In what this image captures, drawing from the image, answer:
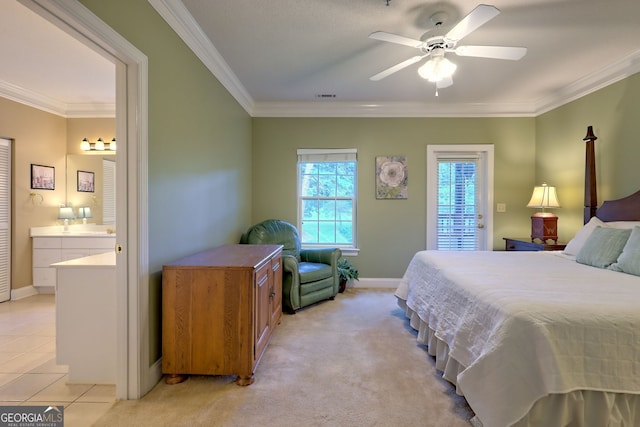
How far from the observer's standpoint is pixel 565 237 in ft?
12.5

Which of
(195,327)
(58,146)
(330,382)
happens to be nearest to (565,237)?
(330,382)

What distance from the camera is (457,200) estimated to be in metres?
4.50

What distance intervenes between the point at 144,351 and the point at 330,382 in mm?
1201

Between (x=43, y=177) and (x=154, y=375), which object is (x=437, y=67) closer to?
(x=154, y=375)

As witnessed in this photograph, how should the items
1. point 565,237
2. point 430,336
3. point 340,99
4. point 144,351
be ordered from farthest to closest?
1. point 340,99
2. point 565,237
3. point 430,336
4. point 144,351

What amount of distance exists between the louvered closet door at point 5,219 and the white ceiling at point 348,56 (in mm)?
800

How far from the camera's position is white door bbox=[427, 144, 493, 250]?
444 centimetres

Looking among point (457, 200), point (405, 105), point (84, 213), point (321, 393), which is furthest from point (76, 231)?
point (457, 200)

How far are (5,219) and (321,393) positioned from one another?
4.37 meters

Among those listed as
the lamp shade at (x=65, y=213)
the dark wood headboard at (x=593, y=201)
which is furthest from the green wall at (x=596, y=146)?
the lamp shade at (x=65, y=213)

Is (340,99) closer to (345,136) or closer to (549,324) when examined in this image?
(345,136)

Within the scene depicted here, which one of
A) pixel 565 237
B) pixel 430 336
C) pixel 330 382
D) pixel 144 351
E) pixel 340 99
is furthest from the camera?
pixel 340 99

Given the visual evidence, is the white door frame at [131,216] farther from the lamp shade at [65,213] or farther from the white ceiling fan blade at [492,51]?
the lamp shade at [65,213]

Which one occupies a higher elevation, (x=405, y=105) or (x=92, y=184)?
(x=405, y=105)
